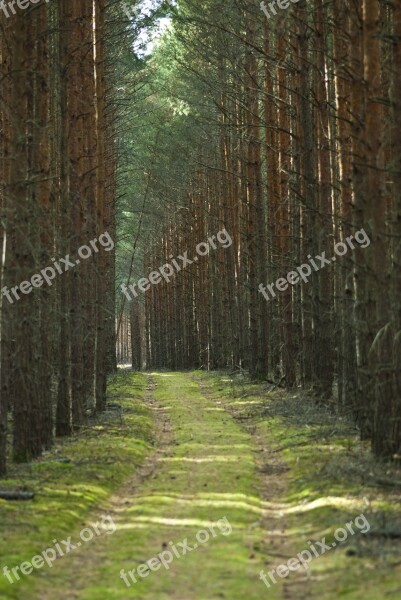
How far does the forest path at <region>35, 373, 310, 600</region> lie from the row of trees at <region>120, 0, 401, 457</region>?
228cm

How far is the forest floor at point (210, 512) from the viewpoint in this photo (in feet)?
23.9

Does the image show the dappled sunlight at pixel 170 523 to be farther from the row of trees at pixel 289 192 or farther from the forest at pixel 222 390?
the row of trees at pixel 289 192

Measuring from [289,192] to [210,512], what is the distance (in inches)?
595

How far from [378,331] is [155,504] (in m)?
3.90

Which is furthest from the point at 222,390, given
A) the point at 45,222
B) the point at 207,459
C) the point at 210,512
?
the point at 210,512

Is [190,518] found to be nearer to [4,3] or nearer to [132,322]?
[4,3]

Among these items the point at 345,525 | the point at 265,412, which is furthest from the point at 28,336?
the point at 265,412

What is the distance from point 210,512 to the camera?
9867 millimetres

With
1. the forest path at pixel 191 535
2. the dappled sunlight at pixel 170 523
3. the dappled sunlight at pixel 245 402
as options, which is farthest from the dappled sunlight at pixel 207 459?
the dappled sunlight at pixel 245 402

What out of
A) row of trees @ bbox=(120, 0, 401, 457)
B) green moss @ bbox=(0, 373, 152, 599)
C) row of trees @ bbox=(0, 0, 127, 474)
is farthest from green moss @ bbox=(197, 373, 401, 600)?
row of trees @ bbox=(0, 0, 127, 474)

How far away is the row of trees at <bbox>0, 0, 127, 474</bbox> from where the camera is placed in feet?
38.8

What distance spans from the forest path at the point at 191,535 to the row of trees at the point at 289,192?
2278 mm

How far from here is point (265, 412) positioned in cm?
1880

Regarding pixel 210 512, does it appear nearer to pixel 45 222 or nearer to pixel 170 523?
pixel 170 523
